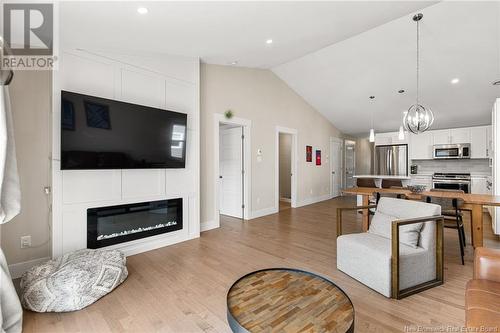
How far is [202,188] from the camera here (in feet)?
14.3

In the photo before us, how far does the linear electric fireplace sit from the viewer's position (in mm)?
2990

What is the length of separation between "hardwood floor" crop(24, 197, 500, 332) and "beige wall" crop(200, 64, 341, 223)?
1.25m

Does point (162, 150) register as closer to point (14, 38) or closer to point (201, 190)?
point (201, 190)

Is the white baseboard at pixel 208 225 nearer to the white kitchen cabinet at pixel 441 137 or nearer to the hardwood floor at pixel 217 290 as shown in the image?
the hardwood floor at pixel 217 290

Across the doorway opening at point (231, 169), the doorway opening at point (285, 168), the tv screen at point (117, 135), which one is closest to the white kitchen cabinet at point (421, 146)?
the doorway opening at point (285, 168)

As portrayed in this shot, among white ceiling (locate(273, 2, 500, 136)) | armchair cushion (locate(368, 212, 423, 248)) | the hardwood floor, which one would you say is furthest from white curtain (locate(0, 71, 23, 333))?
white ceiling (locate(273, 2, 500, 136))

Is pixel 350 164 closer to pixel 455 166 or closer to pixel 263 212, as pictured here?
pixel 455 166

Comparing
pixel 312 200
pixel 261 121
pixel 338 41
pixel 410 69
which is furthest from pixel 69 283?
pixel 410 69

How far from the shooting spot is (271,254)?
10.8ft

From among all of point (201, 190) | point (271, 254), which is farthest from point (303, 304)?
point (201, 190)

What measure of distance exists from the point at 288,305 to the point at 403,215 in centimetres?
182

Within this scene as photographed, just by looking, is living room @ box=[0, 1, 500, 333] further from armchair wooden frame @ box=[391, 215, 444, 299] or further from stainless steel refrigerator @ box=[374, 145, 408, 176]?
stainless steel refrigerator @ box=[374, 145, 408, 176]

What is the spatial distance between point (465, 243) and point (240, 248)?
10.9 feet

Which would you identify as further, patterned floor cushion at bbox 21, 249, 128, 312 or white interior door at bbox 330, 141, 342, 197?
white interior door at bbox 330, 141, 342, 197
